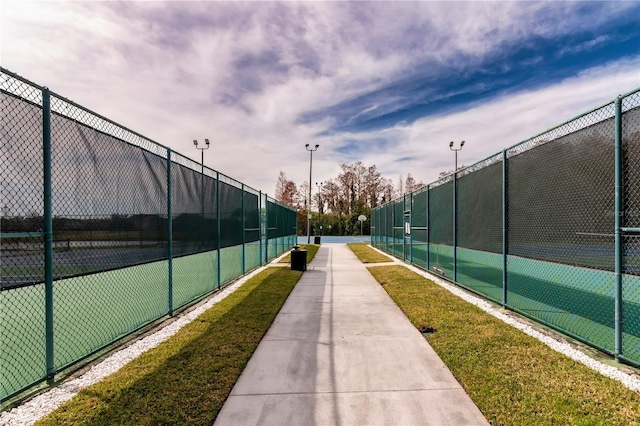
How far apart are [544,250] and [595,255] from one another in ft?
2.68

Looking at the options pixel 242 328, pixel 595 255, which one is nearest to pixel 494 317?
pixel 595 255

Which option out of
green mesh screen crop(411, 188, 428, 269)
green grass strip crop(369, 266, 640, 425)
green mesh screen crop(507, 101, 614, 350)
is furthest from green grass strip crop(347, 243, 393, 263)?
green grass strip crop(369, 266, 640, 425)

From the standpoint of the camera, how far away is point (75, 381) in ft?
10.9

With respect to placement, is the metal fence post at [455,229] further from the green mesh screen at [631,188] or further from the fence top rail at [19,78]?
the fence top rail at [19,78]

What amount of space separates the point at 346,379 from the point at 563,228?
Answer: 3.50 meters

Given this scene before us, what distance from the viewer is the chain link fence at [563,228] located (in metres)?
3.65

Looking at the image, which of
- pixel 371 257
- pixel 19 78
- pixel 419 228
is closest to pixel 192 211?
pixel 19 78

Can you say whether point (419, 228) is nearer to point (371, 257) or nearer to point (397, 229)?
point (397, 229)

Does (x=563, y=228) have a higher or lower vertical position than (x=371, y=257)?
higher

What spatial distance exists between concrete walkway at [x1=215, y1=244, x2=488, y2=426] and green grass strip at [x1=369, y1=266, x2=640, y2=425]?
202mm

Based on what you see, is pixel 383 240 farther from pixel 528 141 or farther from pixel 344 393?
pixel 344 393

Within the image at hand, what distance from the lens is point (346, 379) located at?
135 inches

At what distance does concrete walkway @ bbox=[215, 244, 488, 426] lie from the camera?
278 centimetres

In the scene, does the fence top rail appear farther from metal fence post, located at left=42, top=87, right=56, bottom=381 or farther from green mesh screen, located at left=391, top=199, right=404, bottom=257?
green mesh screen, located at left=391, top=199, right=404, bottom=257
